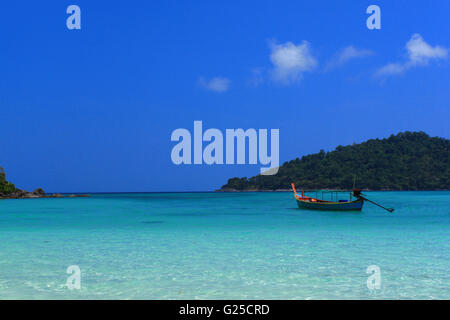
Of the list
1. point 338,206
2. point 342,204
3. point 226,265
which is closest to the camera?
point 226,265

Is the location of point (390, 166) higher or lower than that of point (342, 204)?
higher

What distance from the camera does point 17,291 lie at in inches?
374

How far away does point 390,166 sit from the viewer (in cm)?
15538

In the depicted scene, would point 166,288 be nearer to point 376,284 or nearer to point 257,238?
point 376,284

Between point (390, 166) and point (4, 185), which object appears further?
point (390, 166)

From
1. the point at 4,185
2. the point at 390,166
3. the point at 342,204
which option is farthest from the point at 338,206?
the point at 390,166

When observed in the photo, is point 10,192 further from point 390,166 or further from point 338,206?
point 390,166

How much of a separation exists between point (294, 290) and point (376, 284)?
84.1 inches

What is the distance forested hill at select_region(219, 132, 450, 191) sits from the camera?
151 meters

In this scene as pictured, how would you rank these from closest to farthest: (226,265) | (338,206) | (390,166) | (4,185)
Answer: (226,265)
(338,206)
(4,185)
(390,166)

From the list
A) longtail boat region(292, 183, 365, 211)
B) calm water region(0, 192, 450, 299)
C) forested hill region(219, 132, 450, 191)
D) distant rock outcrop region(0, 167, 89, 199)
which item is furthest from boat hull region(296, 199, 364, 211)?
forested hill region(219, 132, 450, 191)

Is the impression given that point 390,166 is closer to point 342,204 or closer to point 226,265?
point 342,204
